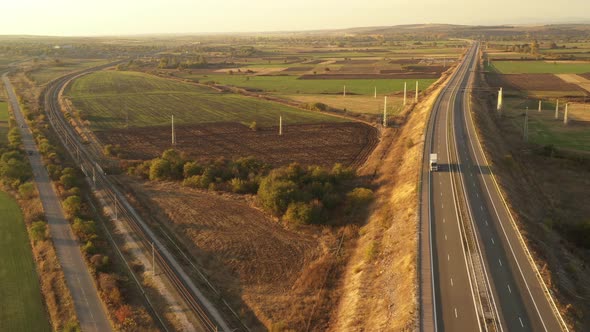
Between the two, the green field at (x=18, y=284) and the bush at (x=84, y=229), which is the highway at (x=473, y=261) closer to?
the green field at (x=18, y=284)

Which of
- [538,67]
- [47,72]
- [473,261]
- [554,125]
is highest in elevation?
[538,67]

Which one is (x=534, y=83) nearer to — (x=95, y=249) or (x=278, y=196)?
(x=278, y=196)

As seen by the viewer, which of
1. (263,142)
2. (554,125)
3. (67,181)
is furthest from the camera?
(554,125)

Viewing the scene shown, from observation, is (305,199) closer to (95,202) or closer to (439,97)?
(95,202)

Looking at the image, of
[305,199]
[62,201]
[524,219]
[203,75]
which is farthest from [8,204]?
[203,75]

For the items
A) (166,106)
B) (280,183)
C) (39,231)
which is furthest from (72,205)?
(166,106)

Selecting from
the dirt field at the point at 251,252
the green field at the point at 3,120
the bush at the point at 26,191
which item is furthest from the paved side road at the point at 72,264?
the green field at the point at 3,120

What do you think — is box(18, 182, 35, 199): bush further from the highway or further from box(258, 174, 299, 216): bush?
the highway
